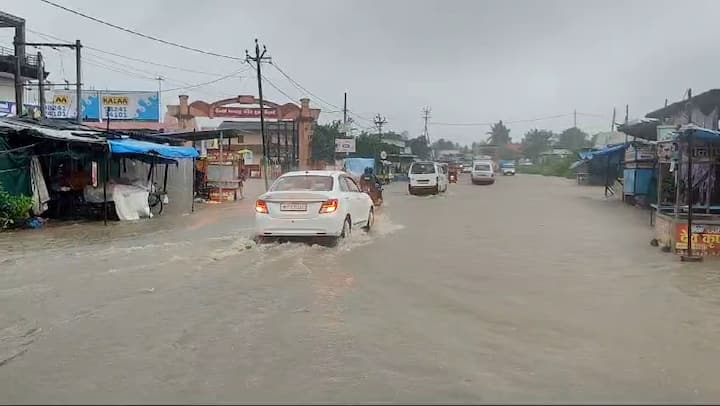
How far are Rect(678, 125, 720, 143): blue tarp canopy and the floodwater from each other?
204 cm

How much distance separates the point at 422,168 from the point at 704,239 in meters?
23.0

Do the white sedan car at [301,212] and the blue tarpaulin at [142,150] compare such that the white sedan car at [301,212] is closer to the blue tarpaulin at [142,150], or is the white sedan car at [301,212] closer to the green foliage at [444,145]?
the blue tarpaulin at [142,150]

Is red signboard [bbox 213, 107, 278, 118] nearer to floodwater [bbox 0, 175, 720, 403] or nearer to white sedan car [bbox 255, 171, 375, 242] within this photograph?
floodwater [bbox 0, 175, 720, 403]

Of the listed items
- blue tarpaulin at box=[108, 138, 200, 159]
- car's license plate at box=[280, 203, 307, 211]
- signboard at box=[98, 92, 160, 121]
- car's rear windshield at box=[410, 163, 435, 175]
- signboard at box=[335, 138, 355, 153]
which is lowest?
car's license plate at box=[280, 203, 307, 211]

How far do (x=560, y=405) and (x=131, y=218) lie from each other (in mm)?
16035

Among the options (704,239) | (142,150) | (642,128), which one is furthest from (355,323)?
(642,128)

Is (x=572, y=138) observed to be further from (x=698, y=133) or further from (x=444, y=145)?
(x=698, y=133)

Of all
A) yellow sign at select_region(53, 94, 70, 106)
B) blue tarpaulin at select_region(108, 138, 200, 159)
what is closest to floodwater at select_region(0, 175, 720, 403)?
blue tarpaulin at select_region(108, 138, 200, 159)

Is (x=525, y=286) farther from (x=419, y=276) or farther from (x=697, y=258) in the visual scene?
(x=697, y=258)

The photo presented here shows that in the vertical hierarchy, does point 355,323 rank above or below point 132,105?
below

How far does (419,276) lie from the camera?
31.6 feet

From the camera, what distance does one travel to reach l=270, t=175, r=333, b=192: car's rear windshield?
40.4 ft

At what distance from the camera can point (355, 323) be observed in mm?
6754

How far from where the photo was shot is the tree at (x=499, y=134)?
480ft
